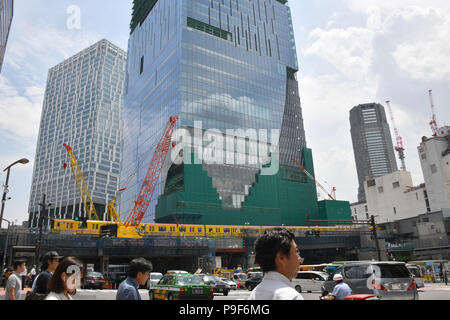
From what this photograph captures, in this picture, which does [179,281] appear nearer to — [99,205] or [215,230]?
[215,230]

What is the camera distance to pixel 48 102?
180250 millimetres

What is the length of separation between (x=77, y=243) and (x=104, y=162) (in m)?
126

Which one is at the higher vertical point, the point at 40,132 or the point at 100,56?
the point at 100,56

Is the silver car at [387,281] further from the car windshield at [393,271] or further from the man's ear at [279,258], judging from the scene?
the man's ear at [279,258]

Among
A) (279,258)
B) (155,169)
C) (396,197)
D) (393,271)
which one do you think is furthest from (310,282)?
(396,197)

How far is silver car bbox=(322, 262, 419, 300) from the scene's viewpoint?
10.1 meters

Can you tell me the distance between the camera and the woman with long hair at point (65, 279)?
136 inches

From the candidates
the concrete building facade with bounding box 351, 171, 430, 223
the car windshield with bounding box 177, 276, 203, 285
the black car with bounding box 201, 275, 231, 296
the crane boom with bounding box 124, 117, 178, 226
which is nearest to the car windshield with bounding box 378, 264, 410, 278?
the car windshield with bounding box 177, 276, 203, 285

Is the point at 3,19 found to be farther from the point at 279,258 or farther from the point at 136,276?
the point at 279,258

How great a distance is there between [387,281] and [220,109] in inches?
3128

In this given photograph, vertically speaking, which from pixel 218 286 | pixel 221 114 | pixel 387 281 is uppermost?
pixel 221 114

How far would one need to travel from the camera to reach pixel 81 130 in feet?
541

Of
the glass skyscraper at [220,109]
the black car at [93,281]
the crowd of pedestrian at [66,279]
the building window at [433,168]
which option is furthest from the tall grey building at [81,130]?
the crowd of pedestrian at [66,279]
